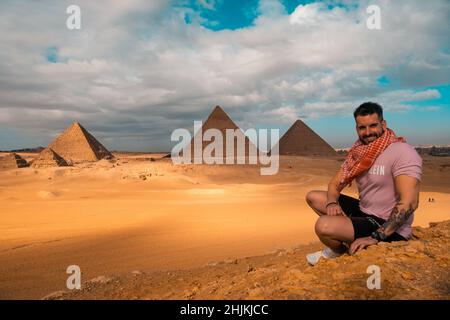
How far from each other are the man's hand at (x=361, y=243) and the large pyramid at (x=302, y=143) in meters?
56.3

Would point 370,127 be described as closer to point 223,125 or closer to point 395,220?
point 395,220

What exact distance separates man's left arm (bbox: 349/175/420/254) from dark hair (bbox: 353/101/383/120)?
0.59 metres

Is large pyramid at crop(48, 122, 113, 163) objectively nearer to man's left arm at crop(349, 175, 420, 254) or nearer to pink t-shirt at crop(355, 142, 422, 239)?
pink t-shirt at crop(355, 142, 422, 239)

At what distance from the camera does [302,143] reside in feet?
193

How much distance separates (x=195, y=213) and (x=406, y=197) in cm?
642

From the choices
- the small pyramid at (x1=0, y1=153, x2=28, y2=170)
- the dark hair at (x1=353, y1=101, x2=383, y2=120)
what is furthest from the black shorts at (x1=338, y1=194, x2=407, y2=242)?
the small pyramid at (x1=0, y1=153, x2=28, y2=170)

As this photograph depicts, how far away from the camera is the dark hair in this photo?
10.1ft

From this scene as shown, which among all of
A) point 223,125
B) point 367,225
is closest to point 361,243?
point 367,225

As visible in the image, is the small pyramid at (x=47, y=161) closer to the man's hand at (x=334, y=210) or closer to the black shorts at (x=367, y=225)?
the man's hand at (x=334, y=210)

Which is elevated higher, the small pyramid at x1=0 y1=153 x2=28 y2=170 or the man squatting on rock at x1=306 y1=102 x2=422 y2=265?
the man squatting on rock at x1=306 y1=102 x2=422 y2=265

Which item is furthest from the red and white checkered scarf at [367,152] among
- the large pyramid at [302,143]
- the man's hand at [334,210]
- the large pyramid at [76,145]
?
the large pyramid at [302,143]

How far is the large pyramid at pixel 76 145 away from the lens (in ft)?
138
